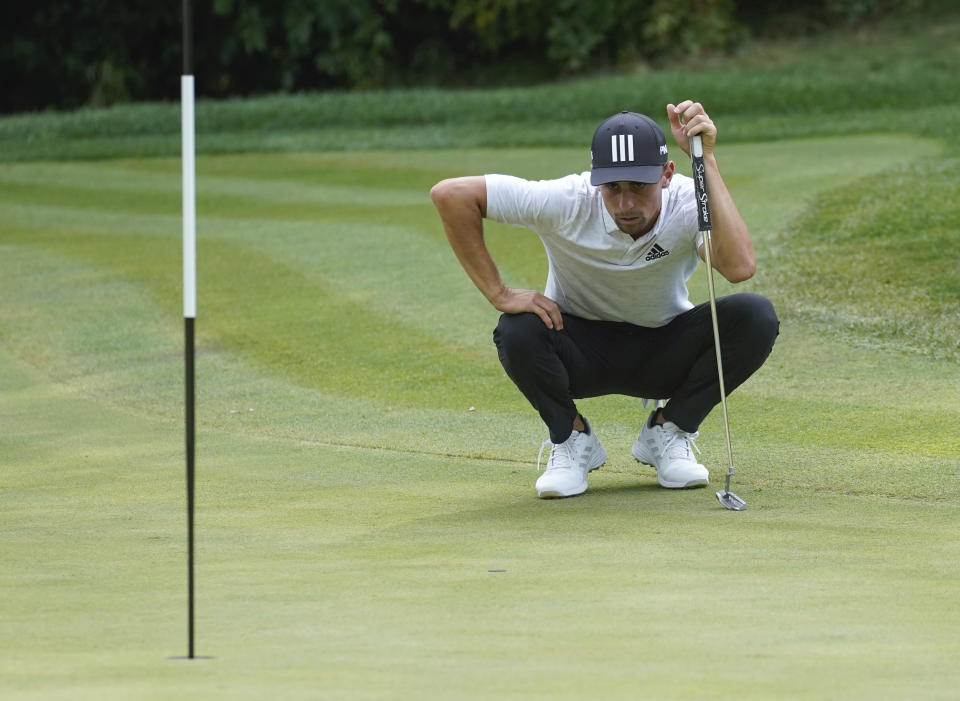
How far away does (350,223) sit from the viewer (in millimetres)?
12570

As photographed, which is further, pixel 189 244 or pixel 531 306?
pixel 531 306

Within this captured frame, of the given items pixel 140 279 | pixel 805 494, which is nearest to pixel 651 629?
pixel 805 494

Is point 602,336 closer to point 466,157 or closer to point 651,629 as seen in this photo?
point 651,629

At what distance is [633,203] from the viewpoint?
5.00m

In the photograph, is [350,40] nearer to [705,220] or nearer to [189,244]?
[705,220]

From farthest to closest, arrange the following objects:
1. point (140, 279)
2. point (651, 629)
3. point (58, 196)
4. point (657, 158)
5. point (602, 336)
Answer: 1. point (58, 196)
2. point (140, 279)
3. point (602, 336)
4. point (657, 158)
5. point (651, 629)

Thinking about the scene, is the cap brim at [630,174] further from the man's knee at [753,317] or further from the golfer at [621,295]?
the man's knee at [753,317]

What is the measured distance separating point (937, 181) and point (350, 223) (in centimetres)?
448

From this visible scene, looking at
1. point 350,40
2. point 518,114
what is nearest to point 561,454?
point 518,114

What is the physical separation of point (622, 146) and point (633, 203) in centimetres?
20

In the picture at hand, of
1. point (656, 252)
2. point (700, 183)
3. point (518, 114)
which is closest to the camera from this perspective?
point (700, 183)

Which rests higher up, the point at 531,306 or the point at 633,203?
the point at 633,203

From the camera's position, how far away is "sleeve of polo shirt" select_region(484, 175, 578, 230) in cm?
513

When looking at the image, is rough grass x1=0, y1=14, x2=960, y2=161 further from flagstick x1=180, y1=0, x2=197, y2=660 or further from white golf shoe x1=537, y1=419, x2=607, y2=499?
Answer: flagstick x1=180, y1=0, x2=197, y2=660
